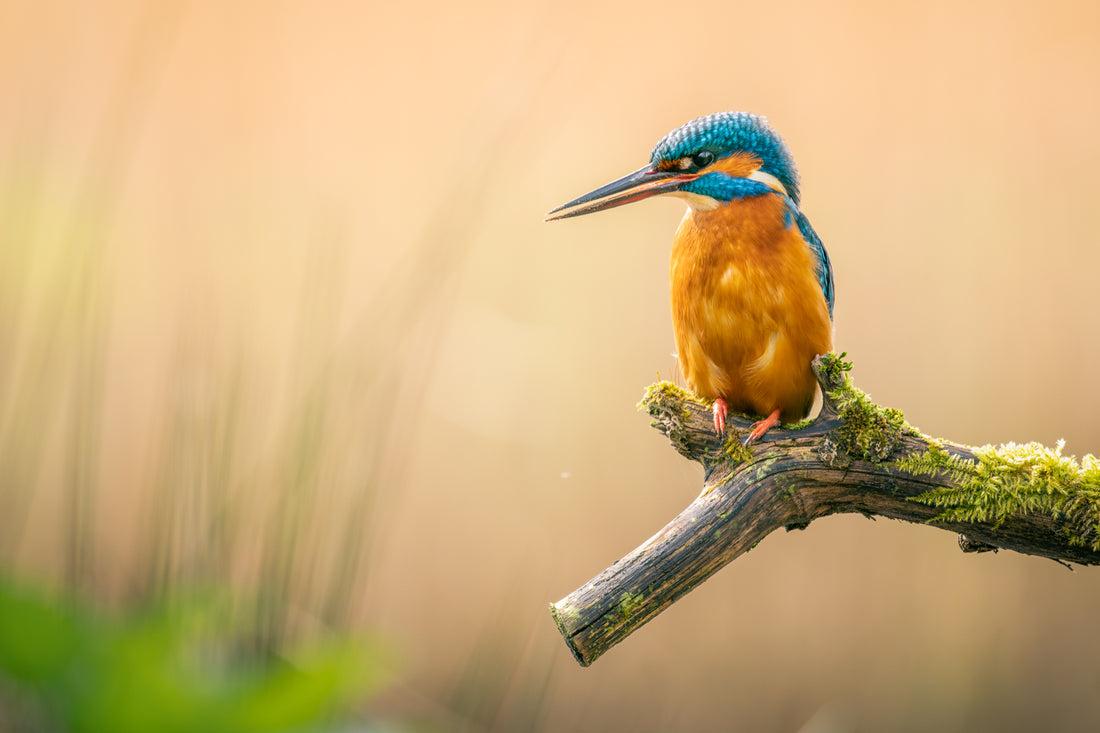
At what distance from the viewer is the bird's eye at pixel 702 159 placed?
1149 mm

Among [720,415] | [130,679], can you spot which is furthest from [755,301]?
[130,679]

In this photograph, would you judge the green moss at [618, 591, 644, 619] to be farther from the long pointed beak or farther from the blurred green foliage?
the long pointed beak

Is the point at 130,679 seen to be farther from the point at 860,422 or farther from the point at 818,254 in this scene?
the point at 818,254

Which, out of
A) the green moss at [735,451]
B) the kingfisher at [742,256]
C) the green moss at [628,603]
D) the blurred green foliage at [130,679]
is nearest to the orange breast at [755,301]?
the kingfisher at [742,256]

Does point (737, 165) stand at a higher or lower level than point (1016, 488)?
higher

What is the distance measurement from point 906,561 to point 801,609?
34cm

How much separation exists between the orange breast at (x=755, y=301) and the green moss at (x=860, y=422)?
0.09m

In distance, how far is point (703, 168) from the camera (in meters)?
1.16

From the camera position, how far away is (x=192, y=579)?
98cm

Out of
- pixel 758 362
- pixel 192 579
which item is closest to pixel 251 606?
pixel 192 579

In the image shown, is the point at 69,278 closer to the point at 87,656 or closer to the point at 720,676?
the point at 87,656

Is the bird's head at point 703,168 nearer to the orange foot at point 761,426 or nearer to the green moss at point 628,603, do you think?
the orange foot at point 761,426

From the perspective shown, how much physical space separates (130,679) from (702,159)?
91 centimetres

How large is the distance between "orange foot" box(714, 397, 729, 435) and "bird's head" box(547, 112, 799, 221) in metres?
0.28
